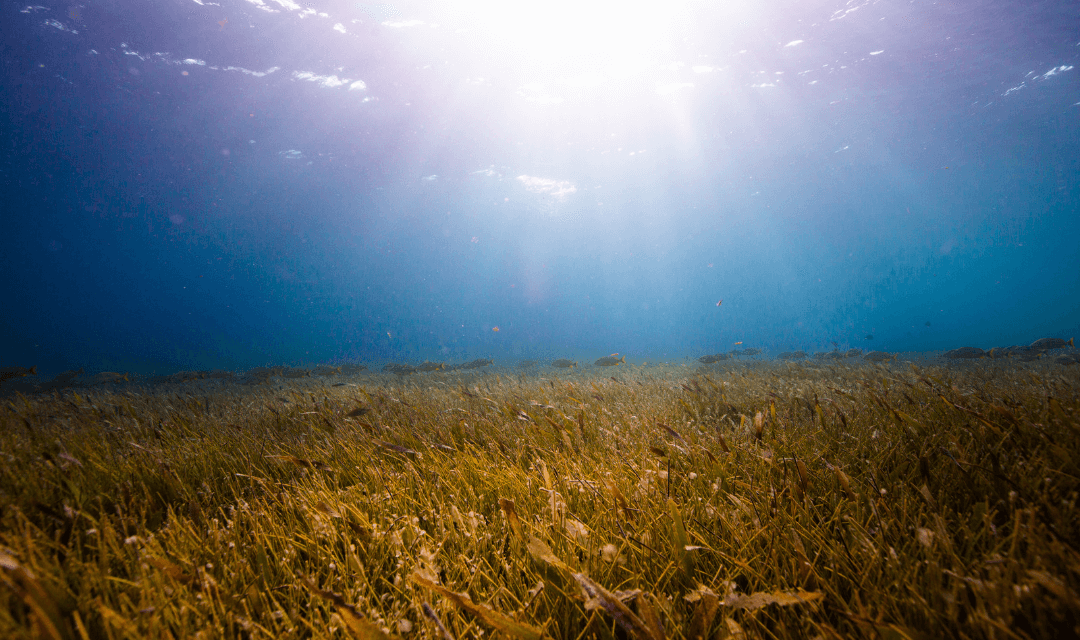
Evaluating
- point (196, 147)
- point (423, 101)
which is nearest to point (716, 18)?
Result: point (423, 101)

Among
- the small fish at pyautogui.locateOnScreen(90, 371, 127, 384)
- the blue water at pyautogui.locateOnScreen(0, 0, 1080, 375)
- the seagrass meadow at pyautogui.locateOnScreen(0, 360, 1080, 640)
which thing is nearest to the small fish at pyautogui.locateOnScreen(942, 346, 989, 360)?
the seagrass meadow at pyautogui.locateOnScreen(0, 360, 1080, 640)

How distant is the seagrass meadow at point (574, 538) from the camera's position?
2.81ft

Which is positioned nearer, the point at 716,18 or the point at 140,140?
the point at 716,18

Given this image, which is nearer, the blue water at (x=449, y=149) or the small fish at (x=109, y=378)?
Answer: the small fish at (x=109, y=378)

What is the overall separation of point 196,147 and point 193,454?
1608 inches

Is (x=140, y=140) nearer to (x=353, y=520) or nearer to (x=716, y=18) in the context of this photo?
(x=716, y=18)

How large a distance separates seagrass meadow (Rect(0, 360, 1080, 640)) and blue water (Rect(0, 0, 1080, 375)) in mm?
21152

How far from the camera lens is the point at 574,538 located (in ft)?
3.87

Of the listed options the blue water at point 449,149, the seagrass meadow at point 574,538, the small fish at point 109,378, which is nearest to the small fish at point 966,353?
the seagrass meadow at point 574,538

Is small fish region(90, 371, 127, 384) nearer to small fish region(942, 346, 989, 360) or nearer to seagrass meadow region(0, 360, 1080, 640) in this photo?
Result: seagrass meadow region(0, 360, 1080, 640)

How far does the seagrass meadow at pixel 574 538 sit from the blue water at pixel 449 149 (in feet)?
69.4

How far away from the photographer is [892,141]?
100 ft

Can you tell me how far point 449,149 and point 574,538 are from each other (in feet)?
110

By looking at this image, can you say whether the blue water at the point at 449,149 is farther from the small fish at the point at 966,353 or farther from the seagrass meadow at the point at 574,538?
the seagrass meadow at the point at 574,538
